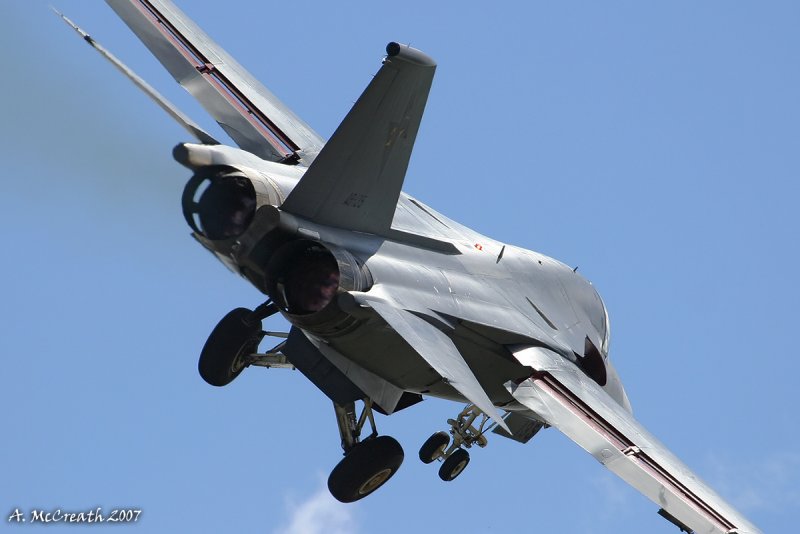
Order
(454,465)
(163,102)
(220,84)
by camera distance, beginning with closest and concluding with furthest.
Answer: (163,102) → (454,465) → (220,84)

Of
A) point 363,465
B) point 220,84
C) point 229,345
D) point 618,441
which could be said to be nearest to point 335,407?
point 363,465

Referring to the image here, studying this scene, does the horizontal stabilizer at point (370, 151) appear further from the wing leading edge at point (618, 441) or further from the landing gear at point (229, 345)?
the wing leading edge at point (618, 441)

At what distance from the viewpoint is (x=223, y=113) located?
1137 inches

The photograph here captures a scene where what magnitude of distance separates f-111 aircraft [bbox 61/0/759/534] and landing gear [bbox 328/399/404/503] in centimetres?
3

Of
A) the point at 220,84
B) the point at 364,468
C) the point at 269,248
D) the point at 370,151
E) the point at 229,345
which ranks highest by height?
the point at 370,151

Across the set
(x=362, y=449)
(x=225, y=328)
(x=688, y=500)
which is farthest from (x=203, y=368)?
(x=688, y=500)

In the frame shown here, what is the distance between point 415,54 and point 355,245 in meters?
3.01

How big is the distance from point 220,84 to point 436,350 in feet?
30.2

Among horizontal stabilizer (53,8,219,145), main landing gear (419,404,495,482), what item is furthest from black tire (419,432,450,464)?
horizontal stabilizer (53,8,219,145)

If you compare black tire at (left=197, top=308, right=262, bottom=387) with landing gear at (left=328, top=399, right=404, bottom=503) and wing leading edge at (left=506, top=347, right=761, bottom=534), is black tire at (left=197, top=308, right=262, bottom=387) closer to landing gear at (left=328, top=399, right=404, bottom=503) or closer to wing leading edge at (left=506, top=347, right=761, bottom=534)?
landing gear at (left=328, top=399, right=404, bottom=503)

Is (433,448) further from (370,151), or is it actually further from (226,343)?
(370,151)

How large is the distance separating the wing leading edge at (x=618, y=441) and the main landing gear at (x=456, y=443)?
1.85m

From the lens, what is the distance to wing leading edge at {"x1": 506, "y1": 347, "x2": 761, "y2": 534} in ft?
78.0

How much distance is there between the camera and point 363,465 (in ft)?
81.3
